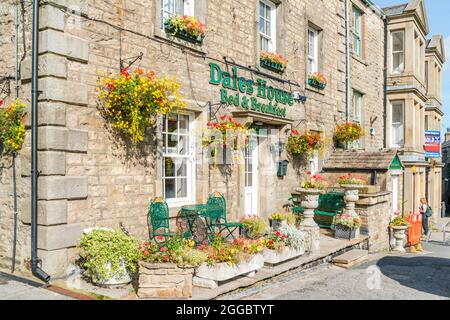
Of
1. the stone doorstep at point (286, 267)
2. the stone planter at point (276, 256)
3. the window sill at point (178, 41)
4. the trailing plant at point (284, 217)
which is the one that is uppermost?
the window sill at point (178, 41)

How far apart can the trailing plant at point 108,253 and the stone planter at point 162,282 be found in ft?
1.82

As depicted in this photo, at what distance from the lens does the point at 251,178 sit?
36.4 feet

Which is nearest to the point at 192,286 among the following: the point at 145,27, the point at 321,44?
the point at 145,27

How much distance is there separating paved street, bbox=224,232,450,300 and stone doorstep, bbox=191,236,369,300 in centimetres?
13

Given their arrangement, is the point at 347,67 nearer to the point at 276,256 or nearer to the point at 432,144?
the point at 432,144

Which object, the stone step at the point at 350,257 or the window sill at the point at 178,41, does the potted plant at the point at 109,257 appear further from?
the stone step at the point at 350,257

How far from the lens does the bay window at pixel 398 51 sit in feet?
66.0

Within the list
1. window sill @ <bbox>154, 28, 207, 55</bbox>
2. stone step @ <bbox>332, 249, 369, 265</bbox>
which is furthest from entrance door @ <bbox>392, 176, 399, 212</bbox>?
window sill @ <bbox>154, 28, 207, 55</bbox>

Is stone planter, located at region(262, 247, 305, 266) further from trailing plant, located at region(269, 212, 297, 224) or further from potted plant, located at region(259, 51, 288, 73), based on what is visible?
potted plant, located at region(259, 51, 288, 73)

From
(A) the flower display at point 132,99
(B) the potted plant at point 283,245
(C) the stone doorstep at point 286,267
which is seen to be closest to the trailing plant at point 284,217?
(C) the stone doorstep at point 286,267

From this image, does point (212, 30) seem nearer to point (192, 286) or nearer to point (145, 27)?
point (145, 27)

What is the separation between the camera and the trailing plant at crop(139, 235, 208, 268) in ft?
18.9

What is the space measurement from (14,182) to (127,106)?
2106mm

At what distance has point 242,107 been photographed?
10.2 meters
